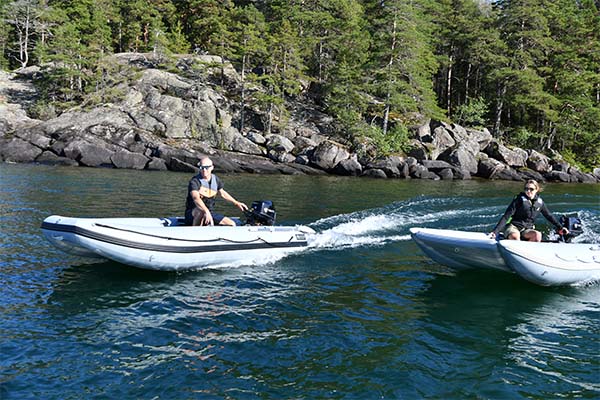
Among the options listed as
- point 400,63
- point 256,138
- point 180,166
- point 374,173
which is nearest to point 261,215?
point 180,166

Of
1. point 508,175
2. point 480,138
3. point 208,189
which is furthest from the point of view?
point 480,138

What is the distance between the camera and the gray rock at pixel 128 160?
3036 centimetres

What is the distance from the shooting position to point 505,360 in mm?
5449

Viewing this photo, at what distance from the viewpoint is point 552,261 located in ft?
25.6

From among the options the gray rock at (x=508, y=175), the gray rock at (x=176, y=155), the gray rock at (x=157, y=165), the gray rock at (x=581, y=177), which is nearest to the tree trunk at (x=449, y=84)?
the gray rock at (x=508, y=175)

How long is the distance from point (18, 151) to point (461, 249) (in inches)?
1233

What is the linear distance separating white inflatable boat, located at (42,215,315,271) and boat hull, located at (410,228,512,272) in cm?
328

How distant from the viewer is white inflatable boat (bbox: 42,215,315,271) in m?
7.53

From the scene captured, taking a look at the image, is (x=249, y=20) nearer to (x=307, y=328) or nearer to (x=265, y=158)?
(x=265, y=158)

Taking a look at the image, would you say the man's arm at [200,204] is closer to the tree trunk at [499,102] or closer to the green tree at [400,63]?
the green tree at [400,63]

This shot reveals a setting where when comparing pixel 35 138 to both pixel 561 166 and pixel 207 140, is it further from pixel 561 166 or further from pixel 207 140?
pixel 561 166

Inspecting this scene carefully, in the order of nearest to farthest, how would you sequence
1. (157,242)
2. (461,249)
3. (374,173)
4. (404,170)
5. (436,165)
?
(157,242) → (461,249) → (374,173) → (404,170) → (436,165)

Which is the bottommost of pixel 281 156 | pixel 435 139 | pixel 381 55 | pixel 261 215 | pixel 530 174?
pixel 261 215

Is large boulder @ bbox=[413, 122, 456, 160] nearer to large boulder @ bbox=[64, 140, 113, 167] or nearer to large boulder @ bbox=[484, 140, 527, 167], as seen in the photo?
large boulder @ bbox=[484, 140, 527, 167]
